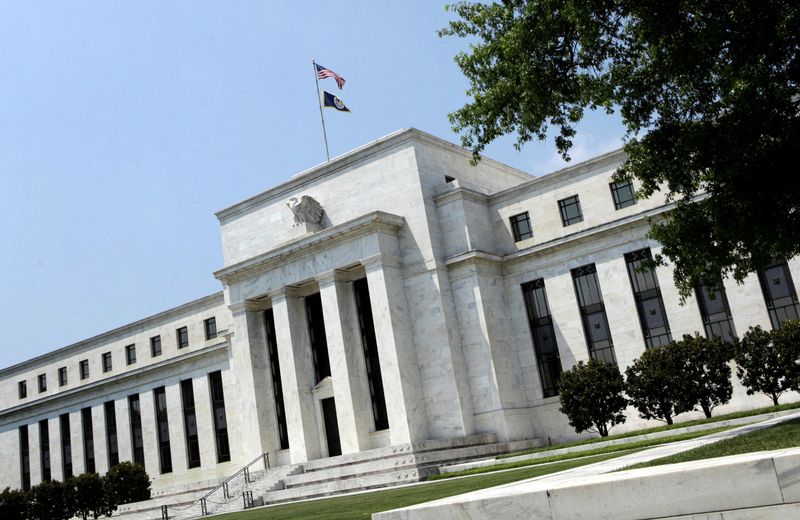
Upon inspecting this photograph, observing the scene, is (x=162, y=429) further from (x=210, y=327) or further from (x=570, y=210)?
(x=570, y=210)

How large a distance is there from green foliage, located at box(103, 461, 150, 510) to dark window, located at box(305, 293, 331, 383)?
14767 millimetres

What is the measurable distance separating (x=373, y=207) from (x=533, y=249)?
9.09 m

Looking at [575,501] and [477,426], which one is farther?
[477,426]

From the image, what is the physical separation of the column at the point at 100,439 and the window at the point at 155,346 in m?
6.08

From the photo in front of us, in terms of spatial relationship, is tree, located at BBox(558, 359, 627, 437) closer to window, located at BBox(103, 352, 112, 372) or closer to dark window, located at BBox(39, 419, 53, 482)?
window, located at BBox(103, 352, 112, 372)

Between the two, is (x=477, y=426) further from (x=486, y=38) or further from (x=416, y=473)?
(x=486, y=38)

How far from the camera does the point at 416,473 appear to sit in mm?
32000

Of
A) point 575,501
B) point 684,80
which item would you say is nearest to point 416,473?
point 684,80

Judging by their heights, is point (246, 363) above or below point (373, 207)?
below

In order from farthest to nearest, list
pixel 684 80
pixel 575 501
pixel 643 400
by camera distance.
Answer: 1. pixel 643 400
2. pixel 684 80
3. pixel 575 501

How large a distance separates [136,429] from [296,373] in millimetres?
22073

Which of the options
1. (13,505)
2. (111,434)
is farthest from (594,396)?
(111,434)

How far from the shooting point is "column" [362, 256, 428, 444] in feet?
126

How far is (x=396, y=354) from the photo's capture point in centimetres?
3894
